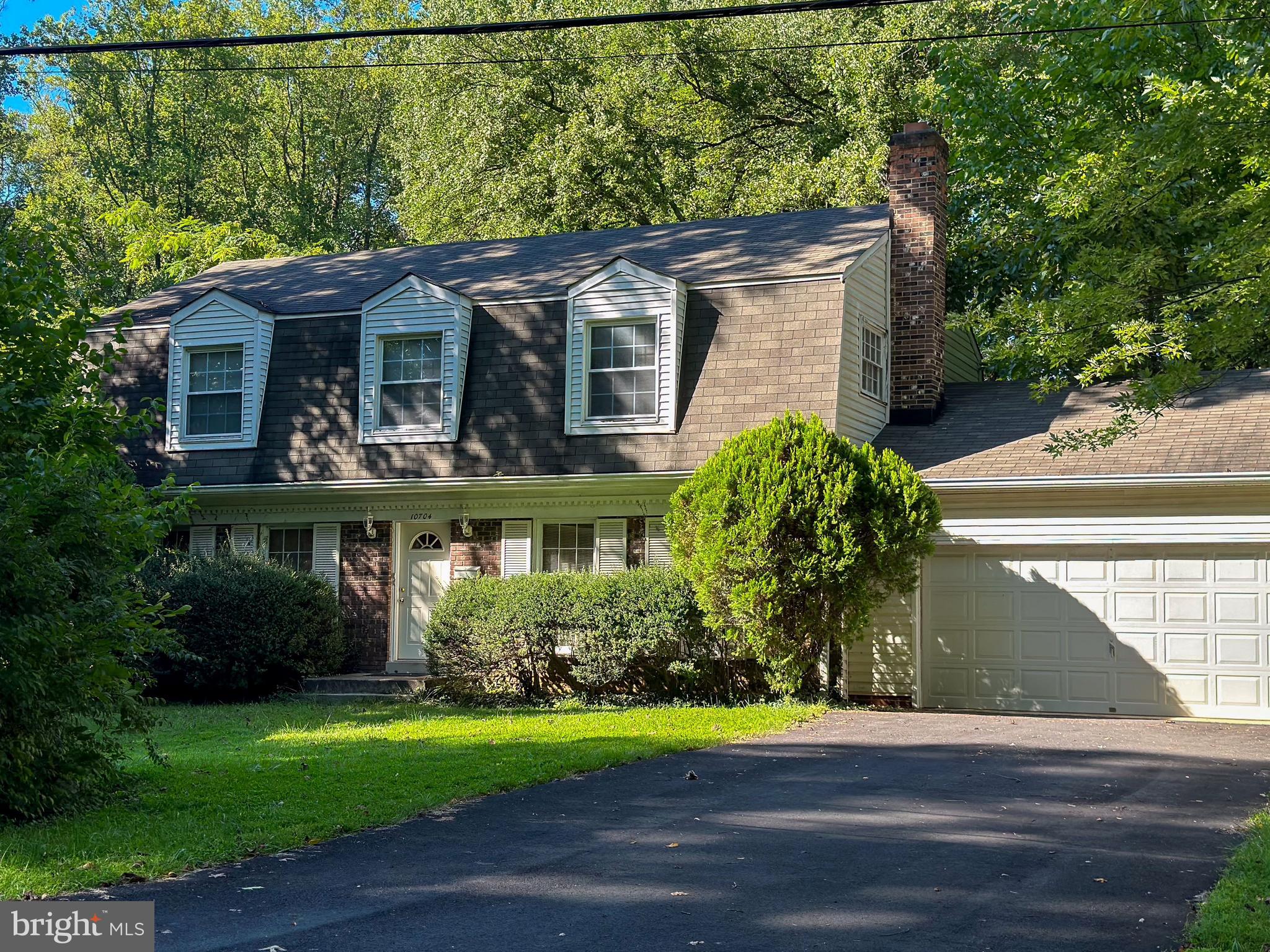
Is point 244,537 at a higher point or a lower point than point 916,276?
lower

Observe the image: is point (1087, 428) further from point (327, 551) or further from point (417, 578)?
point (327, 551)

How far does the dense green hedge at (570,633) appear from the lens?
1620cm

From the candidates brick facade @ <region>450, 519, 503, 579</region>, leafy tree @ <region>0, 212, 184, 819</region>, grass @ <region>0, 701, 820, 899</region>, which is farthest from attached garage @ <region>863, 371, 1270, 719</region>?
leafy tree @ <region>0, 212, 184, 819</region>

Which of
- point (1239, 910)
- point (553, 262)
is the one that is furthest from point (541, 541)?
point (1239, 910)

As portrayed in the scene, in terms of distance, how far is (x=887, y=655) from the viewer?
16.9 metres

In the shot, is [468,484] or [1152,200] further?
[468,484]

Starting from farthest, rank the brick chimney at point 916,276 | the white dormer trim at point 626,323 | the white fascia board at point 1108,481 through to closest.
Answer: the brick chimney at point 916,276
the white dormer trim at point 626,323
the white fascia board at point 1108,481

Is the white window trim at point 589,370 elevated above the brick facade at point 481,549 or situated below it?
above

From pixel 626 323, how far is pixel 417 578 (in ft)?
16.4

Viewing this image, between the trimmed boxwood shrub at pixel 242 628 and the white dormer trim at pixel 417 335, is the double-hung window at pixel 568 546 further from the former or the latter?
the trimmed boxwood shrub at pixel 242 628

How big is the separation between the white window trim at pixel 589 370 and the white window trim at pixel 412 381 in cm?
214

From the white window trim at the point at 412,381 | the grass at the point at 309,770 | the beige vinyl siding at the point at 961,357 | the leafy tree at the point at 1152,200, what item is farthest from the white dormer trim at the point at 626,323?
the beige vinyl siding at the point at 961,357

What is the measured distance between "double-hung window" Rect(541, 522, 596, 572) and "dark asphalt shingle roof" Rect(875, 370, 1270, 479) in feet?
14.3

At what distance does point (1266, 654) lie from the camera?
1526 cm
